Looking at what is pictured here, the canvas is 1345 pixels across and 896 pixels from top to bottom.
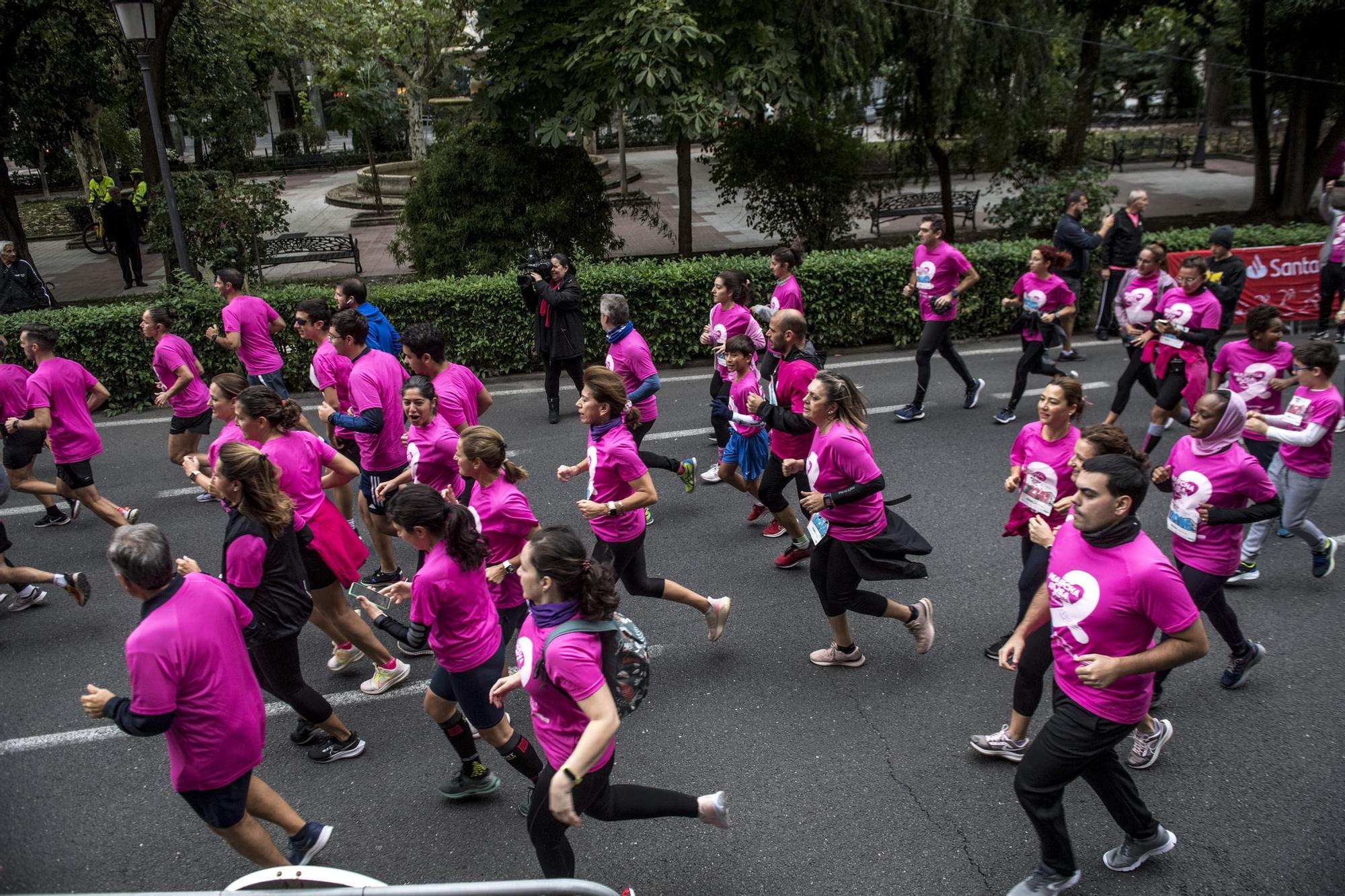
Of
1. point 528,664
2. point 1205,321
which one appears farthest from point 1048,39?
point 528,664

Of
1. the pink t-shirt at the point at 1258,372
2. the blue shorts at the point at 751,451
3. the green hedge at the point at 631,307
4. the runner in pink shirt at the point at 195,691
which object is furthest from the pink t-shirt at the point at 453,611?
the green hedge at the point at 631,307

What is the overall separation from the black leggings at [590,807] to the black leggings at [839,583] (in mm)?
1677

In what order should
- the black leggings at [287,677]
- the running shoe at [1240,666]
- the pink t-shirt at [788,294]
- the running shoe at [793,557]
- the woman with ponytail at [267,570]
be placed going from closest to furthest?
the woman with ponytail at [267,570], the black leggings at [287,677], the running shoe at [1240,666], the running shoe at [793,557], the pink t-shirt at [788,294]

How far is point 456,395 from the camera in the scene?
627cm

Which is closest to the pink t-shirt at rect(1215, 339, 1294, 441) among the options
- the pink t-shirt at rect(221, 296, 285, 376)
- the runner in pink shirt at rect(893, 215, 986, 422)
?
the runner in pink shirt at rect(893, 215, 986, 422)

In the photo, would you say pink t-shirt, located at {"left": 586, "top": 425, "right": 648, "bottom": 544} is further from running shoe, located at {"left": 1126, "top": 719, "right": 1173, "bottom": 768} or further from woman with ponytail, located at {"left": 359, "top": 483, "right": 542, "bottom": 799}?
running shoe, located at {"left": 1126, "top": 719, "right": 1173, "bottom": 768}

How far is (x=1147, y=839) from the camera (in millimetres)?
3977

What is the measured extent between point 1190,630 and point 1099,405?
7.11m

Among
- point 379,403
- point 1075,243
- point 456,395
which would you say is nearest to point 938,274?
point 1075,243

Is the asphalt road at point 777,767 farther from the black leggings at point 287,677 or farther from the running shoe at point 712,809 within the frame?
the black leggings at point 287,677

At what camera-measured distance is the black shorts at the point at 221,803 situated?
12.3 ft

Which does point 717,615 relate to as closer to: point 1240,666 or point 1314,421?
point 1240,666

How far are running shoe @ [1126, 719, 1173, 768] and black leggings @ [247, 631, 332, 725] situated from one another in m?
3.92

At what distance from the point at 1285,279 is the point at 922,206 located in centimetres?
852
